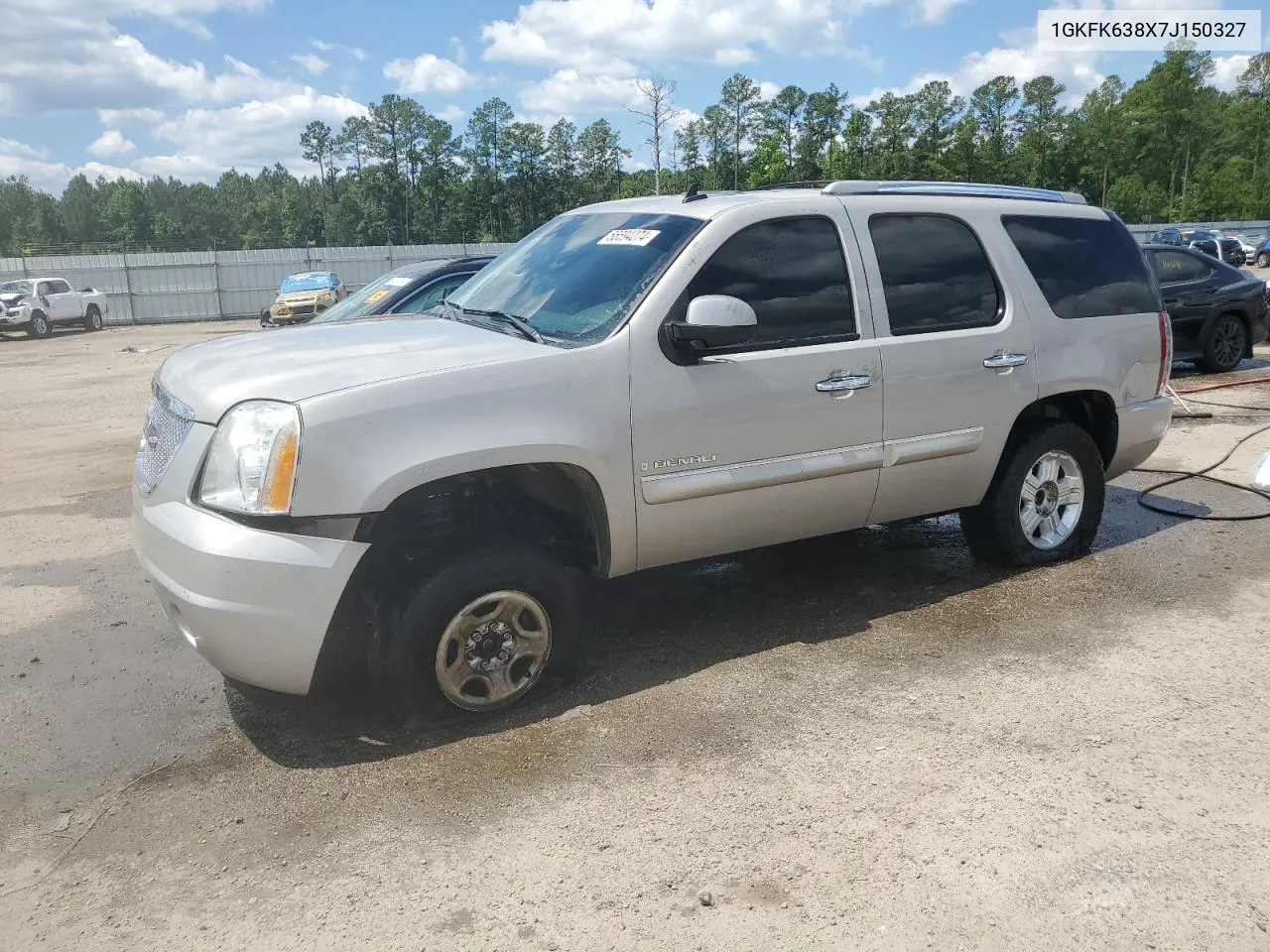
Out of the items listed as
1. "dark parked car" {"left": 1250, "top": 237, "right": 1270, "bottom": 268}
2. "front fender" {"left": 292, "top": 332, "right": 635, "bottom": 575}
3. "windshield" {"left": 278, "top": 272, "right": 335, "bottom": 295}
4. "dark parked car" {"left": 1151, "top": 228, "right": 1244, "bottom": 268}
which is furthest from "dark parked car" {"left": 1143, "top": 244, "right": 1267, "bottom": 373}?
"dark parked car" {"left": 1250, "top": 237, "right": 1270, "bottom": 268}

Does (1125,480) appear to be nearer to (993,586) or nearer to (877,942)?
(993,586)

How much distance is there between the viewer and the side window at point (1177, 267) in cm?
1269

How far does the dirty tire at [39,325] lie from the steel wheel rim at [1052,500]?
105ft

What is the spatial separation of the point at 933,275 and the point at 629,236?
147 cm

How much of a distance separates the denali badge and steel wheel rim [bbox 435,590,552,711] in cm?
67

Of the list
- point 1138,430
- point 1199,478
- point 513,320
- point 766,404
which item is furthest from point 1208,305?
point 513,320

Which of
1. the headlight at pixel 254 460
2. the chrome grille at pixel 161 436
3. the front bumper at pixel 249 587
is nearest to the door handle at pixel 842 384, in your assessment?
the front bumper at pixel 249 587

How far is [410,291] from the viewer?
834cm

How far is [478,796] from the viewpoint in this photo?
3.37 metres

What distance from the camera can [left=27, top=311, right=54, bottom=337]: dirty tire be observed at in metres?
30.3

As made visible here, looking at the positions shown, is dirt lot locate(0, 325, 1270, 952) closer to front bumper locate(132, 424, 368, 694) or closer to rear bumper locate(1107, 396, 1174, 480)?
front bumper locate(132, 424, 368, 694)

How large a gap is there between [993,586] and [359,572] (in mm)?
3314

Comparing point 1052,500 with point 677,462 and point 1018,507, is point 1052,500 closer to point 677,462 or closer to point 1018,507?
point 1018,507

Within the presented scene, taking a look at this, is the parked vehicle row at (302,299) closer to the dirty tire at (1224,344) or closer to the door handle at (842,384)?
the dirty tire at (1224,344)
